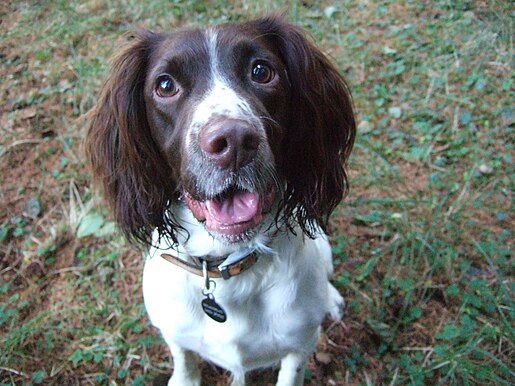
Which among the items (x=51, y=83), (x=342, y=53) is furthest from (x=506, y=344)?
(x=51, y=83)

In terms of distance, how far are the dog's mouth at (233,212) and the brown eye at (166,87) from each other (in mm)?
354

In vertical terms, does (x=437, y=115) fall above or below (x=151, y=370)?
above

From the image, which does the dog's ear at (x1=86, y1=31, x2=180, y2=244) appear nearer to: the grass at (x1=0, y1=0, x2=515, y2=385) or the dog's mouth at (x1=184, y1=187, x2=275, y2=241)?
the dog's mouth at (x1=184, y1=187, x2=275, y2=241)

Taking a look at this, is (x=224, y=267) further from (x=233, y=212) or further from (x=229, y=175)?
(x=229, y=175)

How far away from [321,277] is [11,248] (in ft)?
6.80

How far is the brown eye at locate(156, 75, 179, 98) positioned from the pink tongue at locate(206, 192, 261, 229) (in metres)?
0.39

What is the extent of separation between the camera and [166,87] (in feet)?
5.82

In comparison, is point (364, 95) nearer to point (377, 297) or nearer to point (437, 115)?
point (437, 115)

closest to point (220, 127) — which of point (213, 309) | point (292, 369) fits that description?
point (213, 309)

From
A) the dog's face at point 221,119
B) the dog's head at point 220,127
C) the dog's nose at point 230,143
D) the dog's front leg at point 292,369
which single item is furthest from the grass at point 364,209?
the dog's nose at point 230,143

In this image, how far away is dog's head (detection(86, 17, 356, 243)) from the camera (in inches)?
62.6

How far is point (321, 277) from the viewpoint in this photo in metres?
2.18

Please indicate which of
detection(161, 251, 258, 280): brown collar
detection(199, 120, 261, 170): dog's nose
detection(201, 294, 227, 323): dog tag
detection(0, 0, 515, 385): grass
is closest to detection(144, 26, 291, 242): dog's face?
detection(199, 120, 261, 170): dog's nose

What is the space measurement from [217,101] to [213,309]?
0.81m
